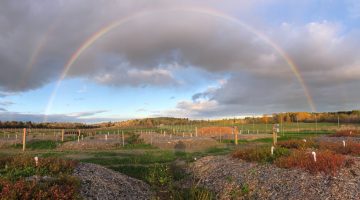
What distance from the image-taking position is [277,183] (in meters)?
13.8

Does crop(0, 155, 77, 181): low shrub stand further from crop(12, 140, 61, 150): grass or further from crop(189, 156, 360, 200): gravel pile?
crop(12, 140, 61, 150): grass

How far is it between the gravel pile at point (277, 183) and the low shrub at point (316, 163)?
320mm

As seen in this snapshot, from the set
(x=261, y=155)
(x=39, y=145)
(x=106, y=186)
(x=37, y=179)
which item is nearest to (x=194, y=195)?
(x=106, y=186)

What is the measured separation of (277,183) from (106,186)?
21.5 feet

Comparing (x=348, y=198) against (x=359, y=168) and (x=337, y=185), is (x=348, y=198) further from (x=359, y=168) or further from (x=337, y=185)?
(x=359, y=168)

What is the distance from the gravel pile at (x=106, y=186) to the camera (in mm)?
12055

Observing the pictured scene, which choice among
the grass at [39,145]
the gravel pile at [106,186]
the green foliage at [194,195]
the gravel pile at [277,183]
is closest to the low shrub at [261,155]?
the gravel pile at [277,183]

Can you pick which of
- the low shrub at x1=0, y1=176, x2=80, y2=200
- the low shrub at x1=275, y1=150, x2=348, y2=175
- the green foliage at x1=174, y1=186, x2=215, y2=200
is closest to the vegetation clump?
the low shrub at x1=0, y1=176, x2=80, y2=200

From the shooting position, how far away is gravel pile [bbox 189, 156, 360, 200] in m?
12.5

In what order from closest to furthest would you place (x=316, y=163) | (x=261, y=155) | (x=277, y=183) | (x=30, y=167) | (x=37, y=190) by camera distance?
(x=37, y=190) → (x=30, y=167) → (x=277, y=183) → (x=316, y=163) → (x=261, y=155)

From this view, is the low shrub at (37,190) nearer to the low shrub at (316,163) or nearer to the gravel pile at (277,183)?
the gravel pile at (277,183)

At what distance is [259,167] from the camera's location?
16391 mm

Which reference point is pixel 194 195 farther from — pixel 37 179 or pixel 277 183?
pixel 37 179

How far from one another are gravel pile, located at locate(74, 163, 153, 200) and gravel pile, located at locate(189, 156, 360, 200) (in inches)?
117
